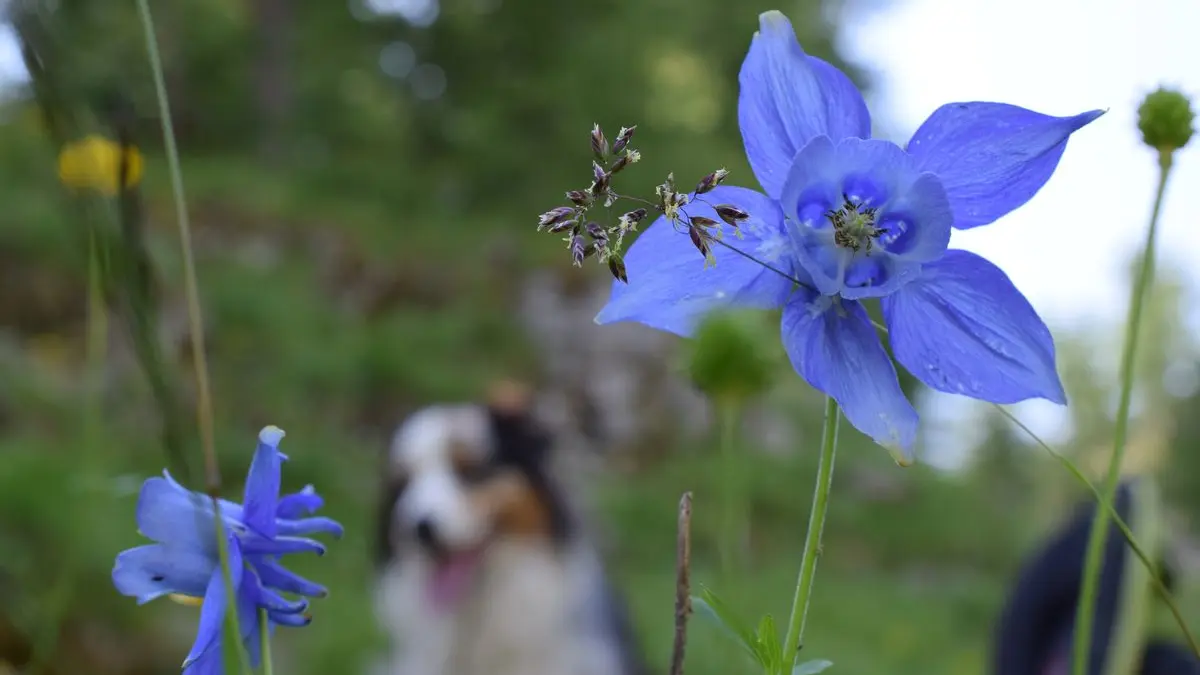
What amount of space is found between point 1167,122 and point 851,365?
0.31 feet

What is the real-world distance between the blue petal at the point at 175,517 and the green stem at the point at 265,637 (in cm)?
2

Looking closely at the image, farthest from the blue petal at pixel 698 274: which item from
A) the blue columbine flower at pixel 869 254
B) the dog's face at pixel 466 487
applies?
the dog's face at pixel 466 487

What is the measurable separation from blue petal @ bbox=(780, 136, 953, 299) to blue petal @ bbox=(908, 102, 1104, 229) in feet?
0.04

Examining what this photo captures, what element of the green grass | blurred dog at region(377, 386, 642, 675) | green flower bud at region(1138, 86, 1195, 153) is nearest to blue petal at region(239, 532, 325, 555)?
green flower bud at region(1138, 86, 1195, 153)

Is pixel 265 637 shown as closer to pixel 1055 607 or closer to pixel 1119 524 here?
pixel 1119 524

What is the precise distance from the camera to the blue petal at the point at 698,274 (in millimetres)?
250

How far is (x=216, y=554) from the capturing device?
25cm

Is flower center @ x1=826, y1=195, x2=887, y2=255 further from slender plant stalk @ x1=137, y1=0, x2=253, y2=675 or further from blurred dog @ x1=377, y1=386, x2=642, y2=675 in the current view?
blurred dog @ x1=377, y1=386, x2=642, y2=675

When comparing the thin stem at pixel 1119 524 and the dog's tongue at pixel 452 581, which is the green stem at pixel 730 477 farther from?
the dog's tongue at pixel 452 581

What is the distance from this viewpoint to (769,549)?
15.5 ft

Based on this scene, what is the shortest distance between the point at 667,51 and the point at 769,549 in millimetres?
2492

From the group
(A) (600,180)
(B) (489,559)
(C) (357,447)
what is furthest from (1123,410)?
(C) (357,447)

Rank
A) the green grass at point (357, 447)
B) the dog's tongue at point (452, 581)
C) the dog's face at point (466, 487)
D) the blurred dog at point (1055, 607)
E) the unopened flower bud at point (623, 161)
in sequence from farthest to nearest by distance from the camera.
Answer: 1. the green grass at point (357, 447)
2. the dog's tongue at point (452, 581)
3. the dog's face at point (466, 487)
4. the blurred dog at point (1055, 607)
5. the unopened flower bud at point (623, 161)

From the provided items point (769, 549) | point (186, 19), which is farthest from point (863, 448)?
point (186, 19)
